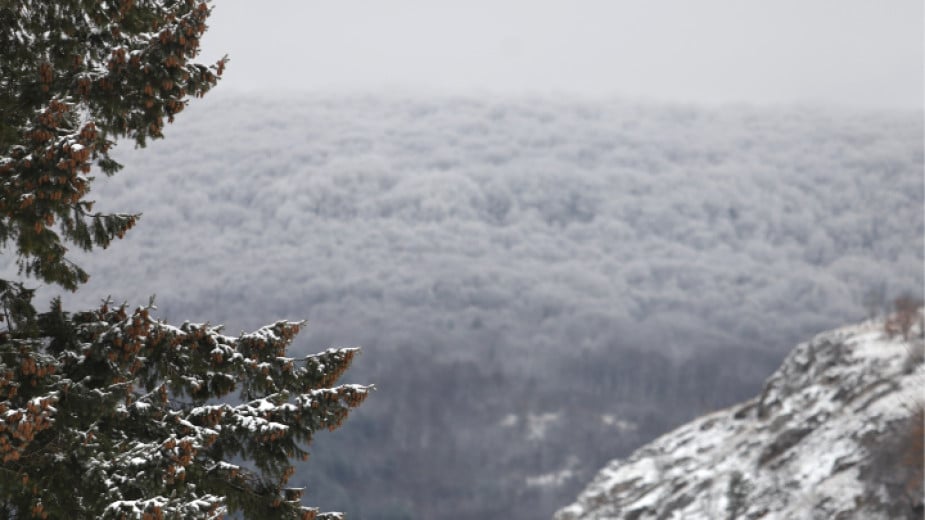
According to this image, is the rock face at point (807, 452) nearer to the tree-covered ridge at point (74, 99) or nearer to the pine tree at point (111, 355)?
the pine tree at point (111, 355)

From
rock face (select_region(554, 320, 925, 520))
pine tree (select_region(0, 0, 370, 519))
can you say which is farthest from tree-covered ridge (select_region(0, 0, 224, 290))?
rock face (select_region(554, 320, 925, 520))

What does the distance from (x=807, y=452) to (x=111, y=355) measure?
6877 centimetres

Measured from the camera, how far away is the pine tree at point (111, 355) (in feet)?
26.2

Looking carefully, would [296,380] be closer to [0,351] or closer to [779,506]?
[0,351]

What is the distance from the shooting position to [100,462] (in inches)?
313

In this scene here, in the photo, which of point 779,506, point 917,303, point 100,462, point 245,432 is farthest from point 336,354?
point 917,303

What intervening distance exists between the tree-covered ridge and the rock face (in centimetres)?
5485

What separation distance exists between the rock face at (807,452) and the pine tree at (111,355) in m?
53.2

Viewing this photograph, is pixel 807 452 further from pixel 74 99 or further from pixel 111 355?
pixel 74 99

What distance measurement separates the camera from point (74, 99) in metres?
9.05

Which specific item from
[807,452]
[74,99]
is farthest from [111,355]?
[807,452]

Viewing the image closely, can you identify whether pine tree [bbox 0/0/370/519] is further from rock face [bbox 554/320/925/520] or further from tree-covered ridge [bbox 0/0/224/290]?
rock face [bbox 554/320/925/520]

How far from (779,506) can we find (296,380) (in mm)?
60759

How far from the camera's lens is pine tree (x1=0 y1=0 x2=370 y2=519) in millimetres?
8000
